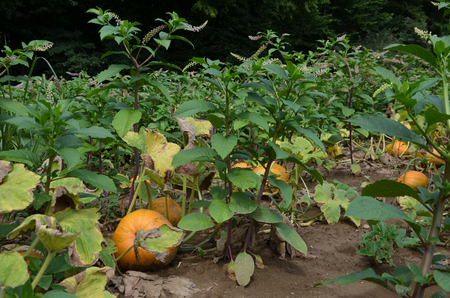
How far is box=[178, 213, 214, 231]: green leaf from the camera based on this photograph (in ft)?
5.33

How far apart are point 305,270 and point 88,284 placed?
1.22 m

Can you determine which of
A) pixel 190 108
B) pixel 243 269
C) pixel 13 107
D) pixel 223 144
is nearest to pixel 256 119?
pixel 223 144

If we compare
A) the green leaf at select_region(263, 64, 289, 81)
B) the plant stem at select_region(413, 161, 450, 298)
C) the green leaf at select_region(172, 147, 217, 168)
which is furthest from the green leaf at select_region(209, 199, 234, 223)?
the plant stem at select_region(413, 161, 450, 298)

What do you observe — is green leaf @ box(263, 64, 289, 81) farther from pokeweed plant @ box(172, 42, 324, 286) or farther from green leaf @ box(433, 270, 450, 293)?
green leaf @ box(433, 270, 450, 293)

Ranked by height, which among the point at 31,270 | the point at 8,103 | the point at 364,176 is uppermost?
Result: the point at 8,103

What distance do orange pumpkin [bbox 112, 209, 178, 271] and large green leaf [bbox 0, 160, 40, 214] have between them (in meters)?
0.70

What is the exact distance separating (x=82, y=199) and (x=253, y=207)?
2.72 feet

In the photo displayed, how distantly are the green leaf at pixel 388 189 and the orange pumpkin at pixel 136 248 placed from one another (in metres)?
1.07

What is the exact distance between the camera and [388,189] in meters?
1.25

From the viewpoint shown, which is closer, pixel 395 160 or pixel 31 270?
pixel 31 270

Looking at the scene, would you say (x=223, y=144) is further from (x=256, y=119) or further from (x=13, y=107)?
(x=13, y=107)

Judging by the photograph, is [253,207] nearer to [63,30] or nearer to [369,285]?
[369,285]

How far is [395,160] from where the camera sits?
3889mm

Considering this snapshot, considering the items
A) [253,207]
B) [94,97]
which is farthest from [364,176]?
[94,97]
